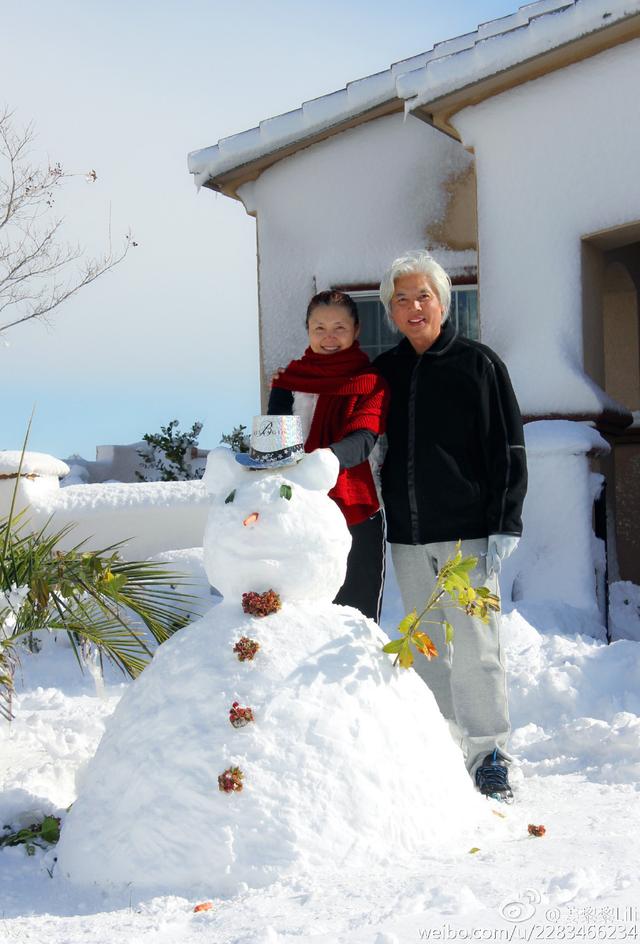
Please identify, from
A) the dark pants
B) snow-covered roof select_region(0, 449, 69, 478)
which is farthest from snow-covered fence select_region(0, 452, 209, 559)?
the dark pants

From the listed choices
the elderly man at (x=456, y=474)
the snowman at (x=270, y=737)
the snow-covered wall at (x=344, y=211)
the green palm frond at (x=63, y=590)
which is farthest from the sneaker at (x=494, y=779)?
the snow-covered wall at (x=344, y=211)

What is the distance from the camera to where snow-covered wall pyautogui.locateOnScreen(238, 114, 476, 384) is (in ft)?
28.4

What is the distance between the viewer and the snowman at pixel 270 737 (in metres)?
2.82

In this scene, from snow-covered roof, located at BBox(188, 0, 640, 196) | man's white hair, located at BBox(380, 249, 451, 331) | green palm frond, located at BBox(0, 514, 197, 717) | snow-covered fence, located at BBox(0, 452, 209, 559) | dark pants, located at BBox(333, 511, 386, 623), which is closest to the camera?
dark pants, located at BBox(333, 511, 386, 623)

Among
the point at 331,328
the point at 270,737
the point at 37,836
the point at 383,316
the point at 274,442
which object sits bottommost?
the point at 37,836

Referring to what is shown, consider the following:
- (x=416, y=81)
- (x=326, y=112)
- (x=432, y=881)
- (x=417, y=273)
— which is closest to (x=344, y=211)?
(x=326, y=112)

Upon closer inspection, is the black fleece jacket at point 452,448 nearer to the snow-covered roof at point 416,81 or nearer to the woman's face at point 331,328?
the woman's face at point 331,328

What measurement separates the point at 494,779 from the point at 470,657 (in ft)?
1.48

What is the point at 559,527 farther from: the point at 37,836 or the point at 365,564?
the point at 37,836

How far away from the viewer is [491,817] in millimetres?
3352

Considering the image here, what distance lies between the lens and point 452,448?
388cm

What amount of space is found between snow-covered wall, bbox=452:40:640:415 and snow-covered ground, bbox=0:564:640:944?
9.71ft

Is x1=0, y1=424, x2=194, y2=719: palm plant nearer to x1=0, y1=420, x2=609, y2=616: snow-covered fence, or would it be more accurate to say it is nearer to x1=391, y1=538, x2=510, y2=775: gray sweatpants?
x1=391, y1=538, x2=510, y2=775: gray sweatpants

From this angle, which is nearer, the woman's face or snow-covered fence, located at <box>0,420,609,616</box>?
the woman's face
